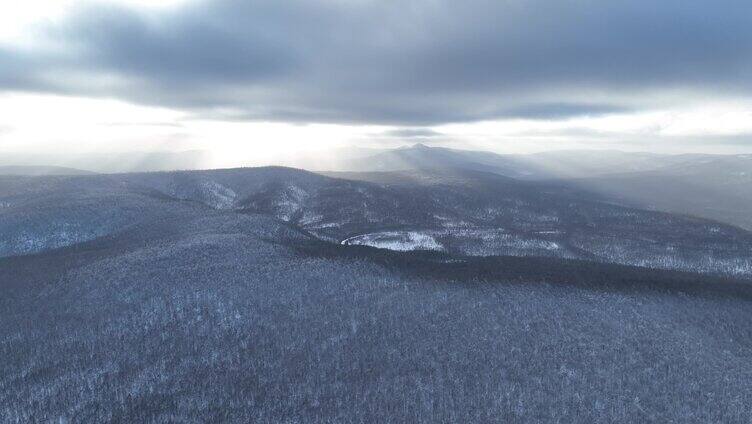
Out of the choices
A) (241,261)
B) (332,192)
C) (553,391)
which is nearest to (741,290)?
(553,391)

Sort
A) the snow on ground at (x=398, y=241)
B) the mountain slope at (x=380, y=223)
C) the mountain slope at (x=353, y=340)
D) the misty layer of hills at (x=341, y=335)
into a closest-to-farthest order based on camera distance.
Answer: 1. the mountain slope at (x=353, y=340)
2. the misty layer of hills at (x=341, y=335)
3. the mountain slope at (x=380, y=223)
4. the snow on ground at (x=398, y=241)

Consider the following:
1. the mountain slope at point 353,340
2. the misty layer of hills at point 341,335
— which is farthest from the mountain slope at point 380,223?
the mountain slope at point 353,340

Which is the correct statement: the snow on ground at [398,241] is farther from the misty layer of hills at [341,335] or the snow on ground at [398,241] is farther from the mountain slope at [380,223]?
the misty layer of hills at [341,335]

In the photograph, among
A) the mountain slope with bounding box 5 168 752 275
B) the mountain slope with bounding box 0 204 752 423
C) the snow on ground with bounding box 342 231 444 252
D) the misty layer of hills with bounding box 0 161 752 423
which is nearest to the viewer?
the mountain slope with bounding box 0 204 752 423

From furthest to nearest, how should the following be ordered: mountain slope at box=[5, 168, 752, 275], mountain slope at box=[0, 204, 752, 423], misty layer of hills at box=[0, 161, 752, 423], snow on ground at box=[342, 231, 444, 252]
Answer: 1. snow on ground at box=[342, 231, 444, 252]
2. mountain slope at box=[5, 168, 752, 275]
3. misty layer of hills at box=[0, 161, 752, 423]
4. mountain slope at box=[0, 204, 752, 423]

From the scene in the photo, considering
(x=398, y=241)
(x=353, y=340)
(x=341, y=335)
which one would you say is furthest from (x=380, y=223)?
(x=353, y=340)

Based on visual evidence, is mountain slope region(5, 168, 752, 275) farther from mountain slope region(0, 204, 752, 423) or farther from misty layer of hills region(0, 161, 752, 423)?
mountain slope region(0, 204, 752, 423)

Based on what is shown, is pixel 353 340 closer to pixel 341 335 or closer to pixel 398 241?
pixel 341 335

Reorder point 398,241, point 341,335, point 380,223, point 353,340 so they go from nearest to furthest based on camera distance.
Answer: point 353,340
point 341,335
point 398,241
point 380,223

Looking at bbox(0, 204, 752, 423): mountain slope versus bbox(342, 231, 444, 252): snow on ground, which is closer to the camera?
bbox(0, 204, 752, 423): mountain slope

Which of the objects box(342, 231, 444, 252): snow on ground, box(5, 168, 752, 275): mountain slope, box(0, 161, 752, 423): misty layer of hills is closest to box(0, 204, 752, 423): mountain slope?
box(0, 161, 752, 423): misty layer of hills
